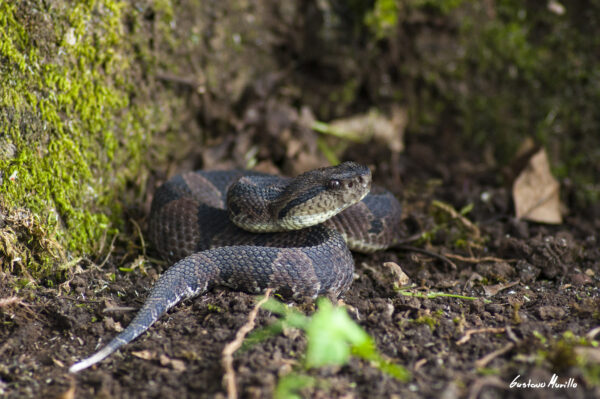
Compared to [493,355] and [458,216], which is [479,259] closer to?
[458,216]

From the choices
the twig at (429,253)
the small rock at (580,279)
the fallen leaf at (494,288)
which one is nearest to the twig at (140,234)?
the twig at (429,253)

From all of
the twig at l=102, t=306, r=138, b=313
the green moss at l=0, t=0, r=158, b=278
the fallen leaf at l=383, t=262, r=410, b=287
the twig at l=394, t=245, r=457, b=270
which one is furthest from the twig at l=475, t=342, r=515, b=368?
the green moss at l=0, t=0, r=158, b=278

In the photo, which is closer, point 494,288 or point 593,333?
point 593,333

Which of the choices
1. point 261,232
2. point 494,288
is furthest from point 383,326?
point 261,232

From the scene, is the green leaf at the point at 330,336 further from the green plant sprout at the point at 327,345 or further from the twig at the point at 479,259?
the twig at the point at 479,259

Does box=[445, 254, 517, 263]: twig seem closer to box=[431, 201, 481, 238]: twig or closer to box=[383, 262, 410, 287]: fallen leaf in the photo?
box=[431, 201, 481, 238]: twig

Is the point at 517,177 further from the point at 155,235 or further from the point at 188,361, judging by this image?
the point at 188,361

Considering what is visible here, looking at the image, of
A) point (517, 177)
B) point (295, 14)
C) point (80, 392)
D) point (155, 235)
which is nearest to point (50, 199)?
point (155, 235)
